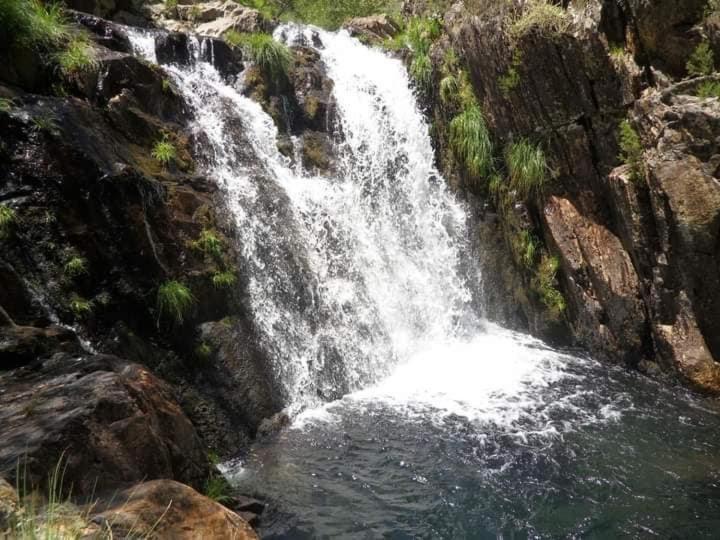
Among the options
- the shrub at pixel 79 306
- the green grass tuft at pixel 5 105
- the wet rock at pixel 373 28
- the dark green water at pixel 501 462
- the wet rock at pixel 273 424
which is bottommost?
the dark green water at pixel 501 462

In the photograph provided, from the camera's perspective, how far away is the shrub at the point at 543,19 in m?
6.59

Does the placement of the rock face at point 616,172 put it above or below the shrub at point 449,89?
below

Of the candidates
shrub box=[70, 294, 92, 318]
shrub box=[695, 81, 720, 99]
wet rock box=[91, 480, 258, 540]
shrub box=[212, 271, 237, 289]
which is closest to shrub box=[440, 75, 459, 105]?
shrub box=[695, 81, 720, 99]

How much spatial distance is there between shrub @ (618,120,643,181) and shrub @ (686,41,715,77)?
0.85 metres

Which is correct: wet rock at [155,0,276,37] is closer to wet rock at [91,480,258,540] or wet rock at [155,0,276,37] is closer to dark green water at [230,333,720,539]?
dark green water at [230,333,720,539]

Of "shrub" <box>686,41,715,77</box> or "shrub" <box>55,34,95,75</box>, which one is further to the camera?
"shrub" <box>55,34,95,75</box>

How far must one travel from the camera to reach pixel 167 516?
2.80 m

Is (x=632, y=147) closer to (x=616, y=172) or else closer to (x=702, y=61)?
(x=616, y=172)

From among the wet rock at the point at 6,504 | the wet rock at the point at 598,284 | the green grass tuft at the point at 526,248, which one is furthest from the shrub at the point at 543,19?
the wet rock at the point at 6,504

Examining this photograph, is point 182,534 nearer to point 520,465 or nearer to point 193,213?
point 520,465

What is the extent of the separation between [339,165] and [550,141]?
375cm

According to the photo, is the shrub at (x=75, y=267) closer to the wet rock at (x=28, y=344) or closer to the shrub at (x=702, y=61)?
the wet rock at (x=28, y=344)

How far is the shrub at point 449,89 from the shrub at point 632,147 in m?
3.22

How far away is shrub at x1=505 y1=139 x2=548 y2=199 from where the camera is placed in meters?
7.50
